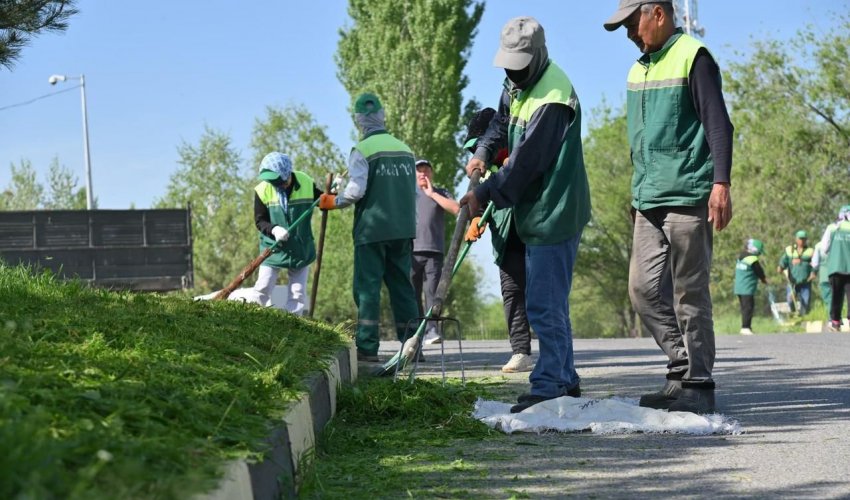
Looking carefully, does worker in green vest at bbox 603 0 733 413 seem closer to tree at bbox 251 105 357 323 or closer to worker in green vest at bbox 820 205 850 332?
worker in green vest at bbox 820 205 850 332

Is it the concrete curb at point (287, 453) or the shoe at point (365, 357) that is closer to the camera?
the concrete curb at point (287, 453)

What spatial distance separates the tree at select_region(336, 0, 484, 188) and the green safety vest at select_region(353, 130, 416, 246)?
29663 millimetres

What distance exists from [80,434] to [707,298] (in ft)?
13.7

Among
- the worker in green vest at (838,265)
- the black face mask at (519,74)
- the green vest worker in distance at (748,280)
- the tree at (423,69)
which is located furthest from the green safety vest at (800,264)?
the black face mask at (519,74)

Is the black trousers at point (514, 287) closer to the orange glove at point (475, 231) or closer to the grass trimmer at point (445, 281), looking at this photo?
the orange glove at point (475, 231)

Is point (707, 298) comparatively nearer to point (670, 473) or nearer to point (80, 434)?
point (670, 473)

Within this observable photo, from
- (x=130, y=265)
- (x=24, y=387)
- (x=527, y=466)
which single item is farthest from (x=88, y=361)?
(x=130, y=265)

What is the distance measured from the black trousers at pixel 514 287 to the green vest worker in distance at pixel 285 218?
9.53ft

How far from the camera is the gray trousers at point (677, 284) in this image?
6.49 meters

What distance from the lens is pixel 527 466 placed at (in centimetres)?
506

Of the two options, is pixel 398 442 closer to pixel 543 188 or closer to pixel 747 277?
pixel 543 188

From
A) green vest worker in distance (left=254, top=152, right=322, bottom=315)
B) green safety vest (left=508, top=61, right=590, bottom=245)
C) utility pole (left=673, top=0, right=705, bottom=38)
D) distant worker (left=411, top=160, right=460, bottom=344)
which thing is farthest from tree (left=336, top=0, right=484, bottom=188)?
green safety vest (left=508, top=61, right=590, bottom=245)

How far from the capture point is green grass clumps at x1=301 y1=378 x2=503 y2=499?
182 inches

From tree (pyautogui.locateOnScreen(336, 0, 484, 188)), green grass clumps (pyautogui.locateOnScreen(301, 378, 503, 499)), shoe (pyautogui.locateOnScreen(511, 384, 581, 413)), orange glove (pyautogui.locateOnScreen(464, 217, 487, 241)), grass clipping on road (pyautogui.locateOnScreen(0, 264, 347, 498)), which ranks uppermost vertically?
tree (pyautogui.locateOnScreen(336, 0, 484, 188))
